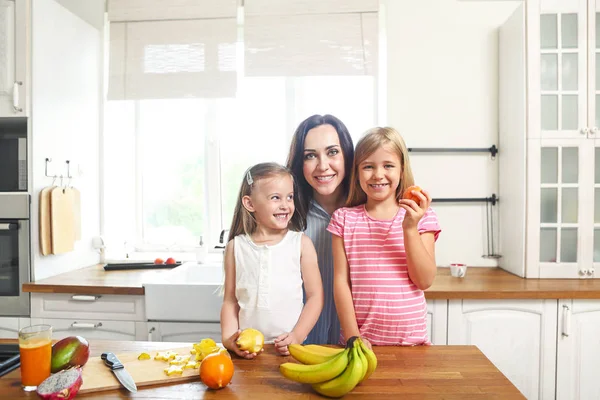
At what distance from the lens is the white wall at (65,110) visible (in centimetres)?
224

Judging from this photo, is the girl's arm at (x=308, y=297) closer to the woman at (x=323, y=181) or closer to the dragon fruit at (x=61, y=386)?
the woman at (x=323, y=181)

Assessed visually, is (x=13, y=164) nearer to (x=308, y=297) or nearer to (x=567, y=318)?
(x=308, y=297)

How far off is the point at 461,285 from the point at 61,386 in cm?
173

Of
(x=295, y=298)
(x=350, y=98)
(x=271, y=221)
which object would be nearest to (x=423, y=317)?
(x=295, y=298)

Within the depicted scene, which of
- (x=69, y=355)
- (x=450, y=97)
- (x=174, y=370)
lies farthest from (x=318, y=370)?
(x=450, y=97)

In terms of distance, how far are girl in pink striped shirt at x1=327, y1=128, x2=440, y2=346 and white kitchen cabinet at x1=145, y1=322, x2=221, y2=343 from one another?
974 mm

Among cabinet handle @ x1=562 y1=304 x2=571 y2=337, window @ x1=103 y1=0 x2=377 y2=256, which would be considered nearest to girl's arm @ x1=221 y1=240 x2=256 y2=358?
cabinet handle @ x1=562 y1=304 x2=571 y2=337

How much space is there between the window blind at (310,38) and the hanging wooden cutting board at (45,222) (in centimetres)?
130

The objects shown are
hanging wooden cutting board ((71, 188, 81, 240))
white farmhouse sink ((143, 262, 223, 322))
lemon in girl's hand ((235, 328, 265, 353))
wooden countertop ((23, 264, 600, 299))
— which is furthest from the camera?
hanging wooden cutting board ((71, 188, 81, 240))

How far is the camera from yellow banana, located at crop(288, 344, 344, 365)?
1014 millimetres

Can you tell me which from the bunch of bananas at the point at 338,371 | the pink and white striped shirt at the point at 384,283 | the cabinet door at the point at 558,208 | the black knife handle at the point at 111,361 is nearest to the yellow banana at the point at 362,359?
the bunch of bananas at the point at 338,371

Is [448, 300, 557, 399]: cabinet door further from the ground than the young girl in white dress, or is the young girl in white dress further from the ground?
the young girl in white dress

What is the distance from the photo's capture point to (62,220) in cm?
232

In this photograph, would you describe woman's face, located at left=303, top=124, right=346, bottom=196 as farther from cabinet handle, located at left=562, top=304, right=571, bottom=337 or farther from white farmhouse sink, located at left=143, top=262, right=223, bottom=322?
cabinet handle, located at left=562, top=304, right=571, bottom=337
